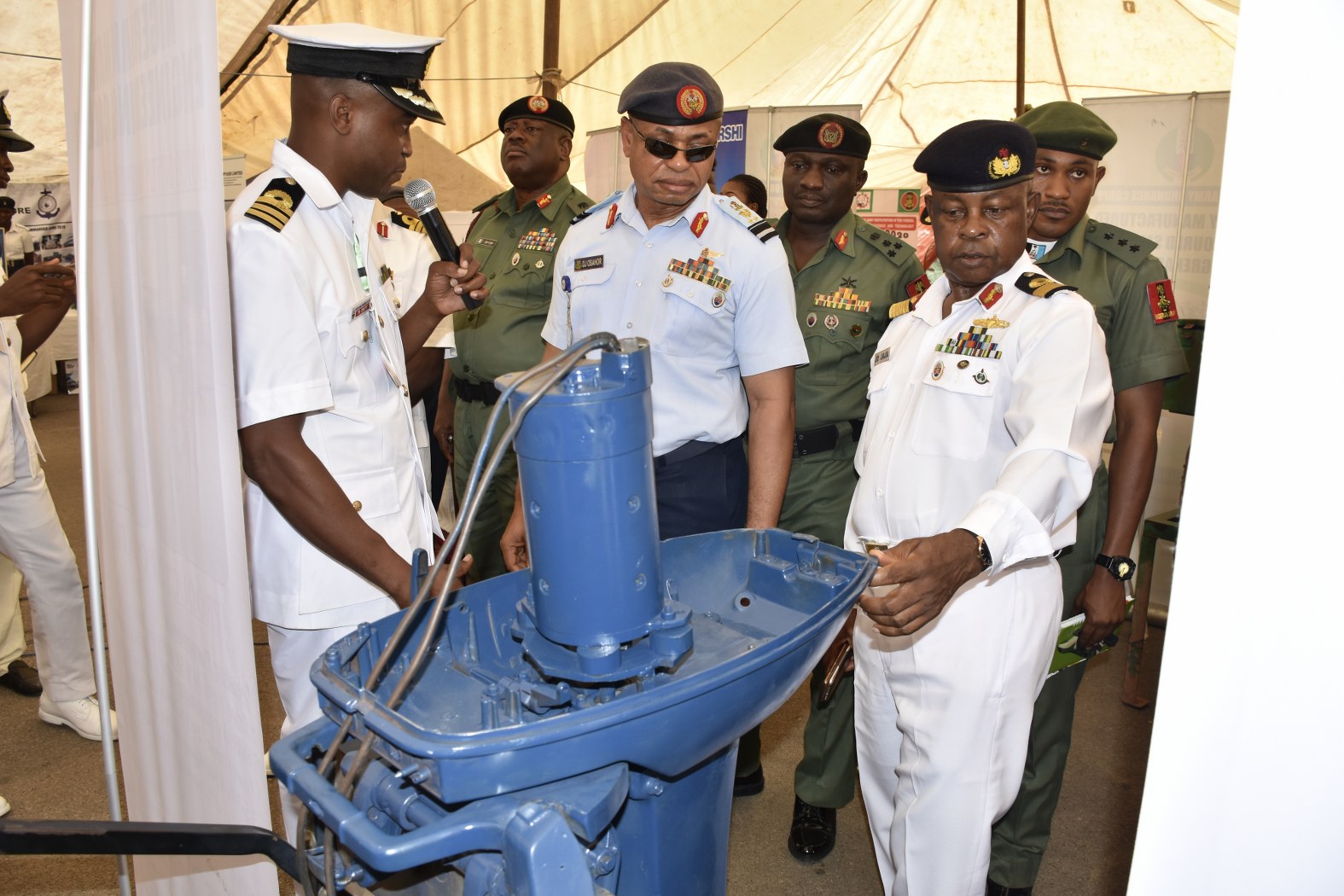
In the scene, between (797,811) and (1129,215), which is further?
(1129,215)

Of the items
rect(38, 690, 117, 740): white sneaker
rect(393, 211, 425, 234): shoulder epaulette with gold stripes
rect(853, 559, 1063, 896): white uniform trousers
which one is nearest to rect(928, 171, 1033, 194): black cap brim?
rect(853, 559, 1063, 896): white uniform trousers

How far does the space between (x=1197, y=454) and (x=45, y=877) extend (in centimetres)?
272

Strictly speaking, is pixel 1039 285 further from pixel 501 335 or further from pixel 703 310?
pixel 501 335

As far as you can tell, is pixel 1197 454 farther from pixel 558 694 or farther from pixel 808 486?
pixel 808 486

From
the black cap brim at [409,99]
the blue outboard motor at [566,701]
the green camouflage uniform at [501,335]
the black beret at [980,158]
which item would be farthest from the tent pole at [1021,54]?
the blue outboard motor at [566,701]

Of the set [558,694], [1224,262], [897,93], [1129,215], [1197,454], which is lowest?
[558,694]

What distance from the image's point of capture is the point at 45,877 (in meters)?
2.35

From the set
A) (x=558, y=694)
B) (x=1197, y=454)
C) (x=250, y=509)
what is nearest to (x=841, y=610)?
(x=558, y=694)

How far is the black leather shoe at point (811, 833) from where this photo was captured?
2.44 m

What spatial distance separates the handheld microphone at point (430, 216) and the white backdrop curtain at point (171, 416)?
1.96 ft

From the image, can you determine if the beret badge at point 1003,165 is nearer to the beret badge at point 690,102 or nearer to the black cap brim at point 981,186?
the black cap brim at point 981,186

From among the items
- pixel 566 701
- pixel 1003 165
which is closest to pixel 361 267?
pixel 566 701

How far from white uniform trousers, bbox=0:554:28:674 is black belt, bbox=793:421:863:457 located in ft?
8.35

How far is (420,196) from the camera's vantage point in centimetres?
189
